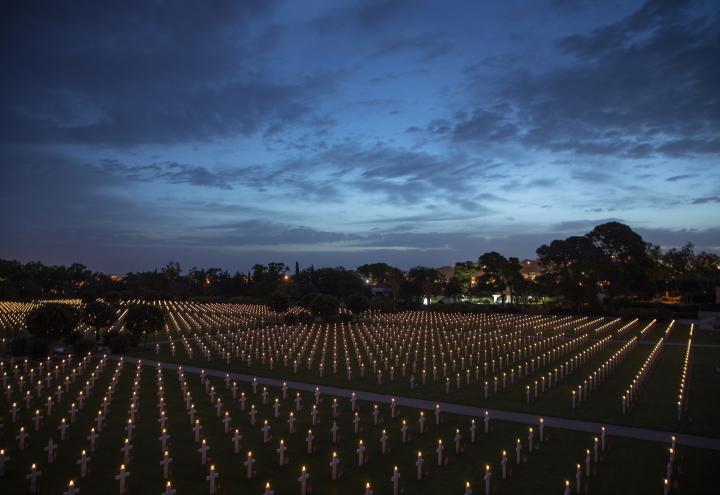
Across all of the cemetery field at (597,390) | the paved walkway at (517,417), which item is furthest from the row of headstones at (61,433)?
the cemetery field at (597,390)

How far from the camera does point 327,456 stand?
37.4 ft

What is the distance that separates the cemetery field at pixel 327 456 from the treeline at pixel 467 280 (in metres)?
31.2

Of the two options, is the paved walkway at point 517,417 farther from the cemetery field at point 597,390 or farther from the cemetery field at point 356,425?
the cemetery field at point 597,390


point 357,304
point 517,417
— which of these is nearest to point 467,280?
point 357,304

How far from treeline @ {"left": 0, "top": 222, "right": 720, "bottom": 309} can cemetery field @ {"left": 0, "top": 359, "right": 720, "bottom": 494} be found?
31214 mm

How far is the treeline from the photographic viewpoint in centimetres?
5506

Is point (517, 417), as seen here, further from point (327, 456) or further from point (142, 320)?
point (142, 320)

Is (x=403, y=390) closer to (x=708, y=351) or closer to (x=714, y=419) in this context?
(x=714, y=419)

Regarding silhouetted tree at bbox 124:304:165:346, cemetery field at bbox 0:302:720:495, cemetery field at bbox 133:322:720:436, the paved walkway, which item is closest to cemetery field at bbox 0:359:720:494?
cemetery field at bbox 0:302:720:495

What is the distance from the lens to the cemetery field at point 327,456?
32.3 feet

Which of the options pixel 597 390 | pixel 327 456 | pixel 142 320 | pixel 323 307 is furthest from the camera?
pixel 323 307

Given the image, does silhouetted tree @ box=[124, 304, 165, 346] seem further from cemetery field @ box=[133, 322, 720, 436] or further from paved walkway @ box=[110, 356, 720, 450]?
paved walkway @ box=[110, 356, 720, 450]

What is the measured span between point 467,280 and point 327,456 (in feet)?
248

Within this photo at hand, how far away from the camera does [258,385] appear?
62.4ft
